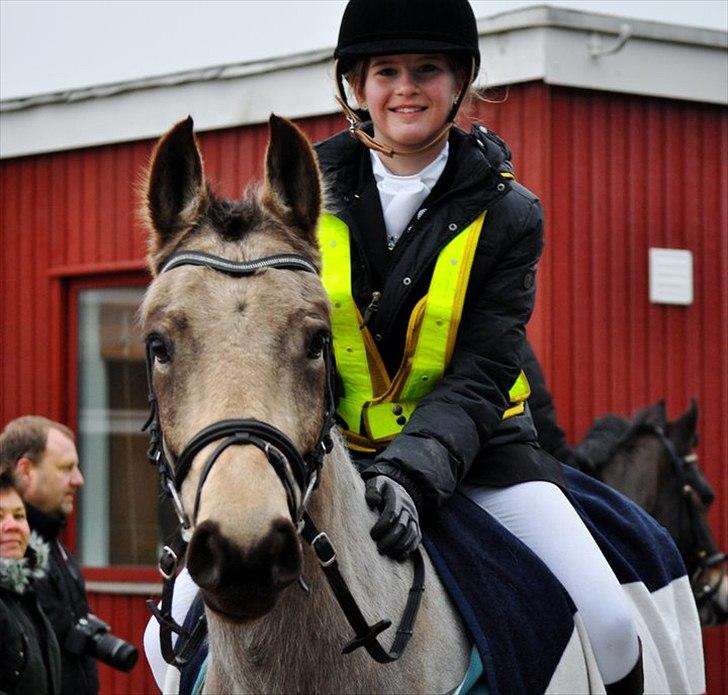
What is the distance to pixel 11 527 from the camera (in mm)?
6773

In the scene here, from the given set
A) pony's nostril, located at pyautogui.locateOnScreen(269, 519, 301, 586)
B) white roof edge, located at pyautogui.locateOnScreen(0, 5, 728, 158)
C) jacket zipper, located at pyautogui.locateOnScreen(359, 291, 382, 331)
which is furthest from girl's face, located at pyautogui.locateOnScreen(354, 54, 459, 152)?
white roof edge, located at pyautogui.locateOnScreen(0, 5, 728, 158)

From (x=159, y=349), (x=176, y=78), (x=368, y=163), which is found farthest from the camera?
(x=176, y=78)

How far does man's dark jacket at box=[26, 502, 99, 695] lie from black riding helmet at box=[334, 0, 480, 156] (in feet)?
12.3

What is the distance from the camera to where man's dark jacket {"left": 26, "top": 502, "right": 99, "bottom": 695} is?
7656 millimetres

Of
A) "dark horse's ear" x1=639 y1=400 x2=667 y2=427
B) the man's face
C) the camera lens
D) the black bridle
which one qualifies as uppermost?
"dark horse's ear" x1=639 y1=400 x2=667 y2=427

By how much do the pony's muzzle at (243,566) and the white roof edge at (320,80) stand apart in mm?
6877

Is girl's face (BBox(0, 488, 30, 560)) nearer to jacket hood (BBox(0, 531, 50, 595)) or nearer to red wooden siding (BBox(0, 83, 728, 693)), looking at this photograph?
jacket hood (BBox(0, 531, 50, 595))

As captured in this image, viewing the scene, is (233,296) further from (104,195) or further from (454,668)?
(104,195)

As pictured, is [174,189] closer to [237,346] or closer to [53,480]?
[237,346]

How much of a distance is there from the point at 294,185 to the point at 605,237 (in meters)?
7.32

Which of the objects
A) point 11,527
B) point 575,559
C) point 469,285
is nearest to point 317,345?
point 469,285

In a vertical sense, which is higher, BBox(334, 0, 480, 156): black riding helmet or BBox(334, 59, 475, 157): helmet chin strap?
BBox(334, 0, 480, 156): black riding helmet

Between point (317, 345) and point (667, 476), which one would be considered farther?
point (667, 476)

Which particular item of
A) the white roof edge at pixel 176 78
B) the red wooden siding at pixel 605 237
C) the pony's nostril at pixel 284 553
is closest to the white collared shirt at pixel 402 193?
the pony's nostril at pixel 284 553
